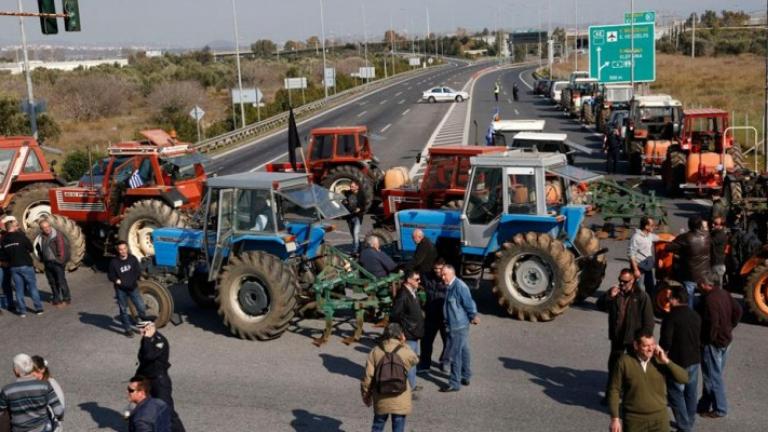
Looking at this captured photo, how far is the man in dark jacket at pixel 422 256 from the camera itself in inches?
479

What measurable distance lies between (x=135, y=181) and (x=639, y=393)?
1212cm

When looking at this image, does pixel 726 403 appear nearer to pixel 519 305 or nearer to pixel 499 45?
pixel 519 305

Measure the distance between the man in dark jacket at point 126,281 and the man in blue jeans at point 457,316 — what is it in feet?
15.9

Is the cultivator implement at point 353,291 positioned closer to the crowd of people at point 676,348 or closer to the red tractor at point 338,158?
the crowd of people at point 676,348

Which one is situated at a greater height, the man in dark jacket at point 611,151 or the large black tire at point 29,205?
the large black tire at point 29,205

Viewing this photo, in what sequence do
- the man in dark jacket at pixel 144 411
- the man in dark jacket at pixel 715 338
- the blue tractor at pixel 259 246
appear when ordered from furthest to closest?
the blue tractor at pixel 259 246 < the man in dark jacket at pixel 715 338 < the man in dark jacket at pixel 144 411

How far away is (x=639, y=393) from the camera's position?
6.98 meters

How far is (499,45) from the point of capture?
155125 millimetres

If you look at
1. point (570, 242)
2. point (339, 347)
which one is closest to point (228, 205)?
point (339, 347)

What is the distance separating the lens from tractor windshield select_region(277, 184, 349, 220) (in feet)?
40.2

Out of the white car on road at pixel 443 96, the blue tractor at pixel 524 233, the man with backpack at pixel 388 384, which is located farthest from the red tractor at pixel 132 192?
the white car on road at pixel 443 96

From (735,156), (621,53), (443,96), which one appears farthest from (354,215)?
(443,96)

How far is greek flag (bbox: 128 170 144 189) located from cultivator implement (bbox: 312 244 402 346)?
576 cm

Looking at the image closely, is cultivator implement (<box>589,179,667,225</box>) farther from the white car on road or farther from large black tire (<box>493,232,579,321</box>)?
the white car on road
